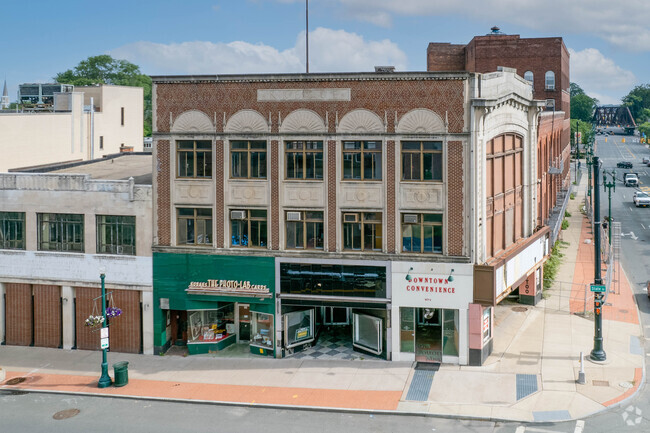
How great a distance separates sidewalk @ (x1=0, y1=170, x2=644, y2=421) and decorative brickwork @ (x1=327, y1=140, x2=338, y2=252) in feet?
16.9

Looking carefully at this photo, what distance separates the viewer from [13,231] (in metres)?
32.2

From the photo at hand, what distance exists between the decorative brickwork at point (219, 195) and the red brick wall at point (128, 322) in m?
4.53

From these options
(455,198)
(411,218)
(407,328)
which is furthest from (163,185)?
(455,198)

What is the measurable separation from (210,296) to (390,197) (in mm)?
8961

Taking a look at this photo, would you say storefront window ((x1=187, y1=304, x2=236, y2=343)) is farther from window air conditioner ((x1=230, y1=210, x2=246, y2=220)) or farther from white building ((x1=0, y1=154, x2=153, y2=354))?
window air conditioner ((x1=230, y1=210, x2=246, y2=220))

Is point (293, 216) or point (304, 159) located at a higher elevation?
point (304, 159)

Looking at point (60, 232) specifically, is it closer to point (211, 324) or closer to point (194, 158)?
point (194, 158)

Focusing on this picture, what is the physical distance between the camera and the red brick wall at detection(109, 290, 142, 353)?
101ft

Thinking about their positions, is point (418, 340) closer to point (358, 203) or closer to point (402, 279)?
point (402, 279)

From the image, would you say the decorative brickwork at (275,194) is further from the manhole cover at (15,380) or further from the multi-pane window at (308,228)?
the manhole cover at (15,380)

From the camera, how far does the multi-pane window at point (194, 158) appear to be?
30172 mm

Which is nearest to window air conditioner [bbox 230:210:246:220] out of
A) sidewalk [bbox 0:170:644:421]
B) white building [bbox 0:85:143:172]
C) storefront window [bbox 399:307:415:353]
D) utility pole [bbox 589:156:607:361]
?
sidewalk [bbox 0:170:644:421]

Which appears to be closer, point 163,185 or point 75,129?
point 163,185

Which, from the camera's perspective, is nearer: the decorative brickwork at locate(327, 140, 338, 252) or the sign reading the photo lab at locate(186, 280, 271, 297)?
the decorative brickwork at locate(327, 140, 338, 252)
